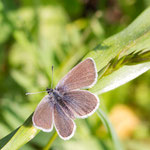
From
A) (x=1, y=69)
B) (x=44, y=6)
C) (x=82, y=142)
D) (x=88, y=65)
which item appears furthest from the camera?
(x=44, y=6)

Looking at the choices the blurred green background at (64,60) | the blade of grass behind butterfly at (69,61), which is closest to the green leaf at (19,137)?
the blurred green background at (64,60)

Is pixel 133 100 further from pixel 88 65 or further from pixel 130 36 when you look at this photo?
pixel 88 65

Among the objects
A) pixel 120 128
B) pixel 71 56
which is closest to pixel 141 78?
pixel 120 128

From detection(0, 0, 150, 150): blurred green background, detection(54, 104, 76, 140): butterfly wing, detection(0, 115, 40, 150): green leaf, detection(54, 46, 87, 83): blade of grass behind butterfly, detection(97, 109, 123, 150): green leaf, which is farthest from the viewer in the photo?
detection(54, 46, 87, 83): blade of grass behind butterfly

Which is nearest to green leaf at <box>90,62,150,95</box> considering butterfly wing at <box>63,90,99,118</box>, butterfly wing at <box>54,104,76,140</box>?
butterfly wing at <box>63,90,99,118</box>

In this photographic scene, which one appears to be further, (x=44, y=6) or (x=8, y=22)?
(x=44, y=6)

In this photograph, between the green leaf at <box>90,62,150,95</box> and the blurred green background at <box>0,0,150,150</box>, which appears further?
the blurred green background at <box>0,0,150,150</box>

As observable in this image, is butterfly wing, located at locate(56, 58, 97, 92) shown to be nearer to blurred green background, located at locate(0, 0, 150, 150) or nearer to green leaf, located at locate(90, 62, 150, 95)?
green leaf, located at locate(90, 62, 150, 95)
